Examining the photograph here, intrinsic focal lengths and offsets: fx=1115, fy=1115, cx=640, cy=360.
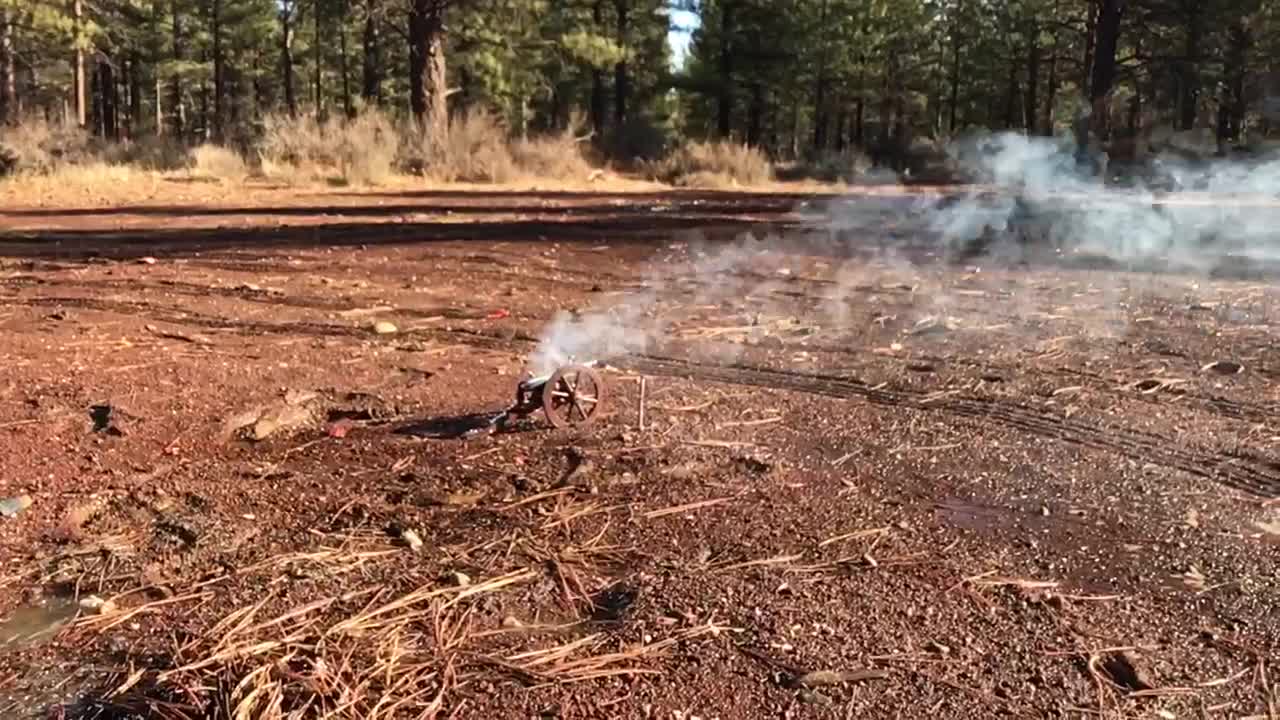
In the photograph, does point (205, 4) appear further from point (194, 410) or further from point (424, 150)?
point (194, 410)

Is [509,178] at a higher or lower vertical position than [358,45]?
lower

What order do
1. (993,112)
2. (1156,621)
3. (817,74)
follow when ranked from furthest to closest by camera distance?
(993,112), (817,74), (1156,621)

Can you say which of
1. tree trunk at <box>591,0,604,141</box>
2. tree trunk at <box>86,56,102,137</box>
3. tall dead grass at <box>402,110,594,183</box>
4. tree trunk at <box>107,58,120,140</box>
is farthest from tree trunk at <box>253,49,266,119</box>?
tall dead grass at <box>402,110,594,183</box>

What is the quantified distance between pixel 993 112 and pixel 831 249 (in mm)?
40467

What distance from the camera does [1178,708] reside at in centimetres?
268

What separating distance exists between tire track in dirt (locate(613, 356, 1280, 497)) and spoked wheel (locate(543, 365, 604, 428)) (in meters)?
1.04

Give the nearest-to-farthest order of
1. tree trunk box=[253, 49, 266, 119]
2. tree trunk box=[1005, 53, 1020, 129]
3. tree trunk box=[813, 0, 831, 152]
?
tree trunk box=[813, 0, 831, 152], tree trunk box=[1005, 53, 1020, 129], tree trunk box=[253, 49, 266, 119]

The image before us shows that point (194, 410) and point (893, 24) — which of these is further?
point (893, 24)

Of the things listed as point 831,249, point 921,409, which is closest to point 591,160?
point 831,249

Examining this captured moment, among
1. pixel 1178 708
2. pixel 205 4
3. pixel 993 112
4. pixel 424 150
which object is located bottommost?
pixel 1178 708

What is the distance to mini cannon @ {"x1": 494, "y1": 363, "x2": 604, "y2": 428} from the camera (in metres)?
4.73

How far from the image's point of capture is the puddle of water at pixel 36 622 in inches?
120

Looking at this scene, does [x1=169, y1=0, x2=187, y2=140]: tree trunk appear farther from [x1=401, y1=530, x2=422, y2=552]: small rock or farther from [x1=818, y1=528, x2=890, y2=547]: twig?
[x1=818, y1=528, x2=890, y2=547]: twig

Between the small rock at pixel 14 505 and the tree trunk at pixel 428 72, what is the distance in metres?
16.3
